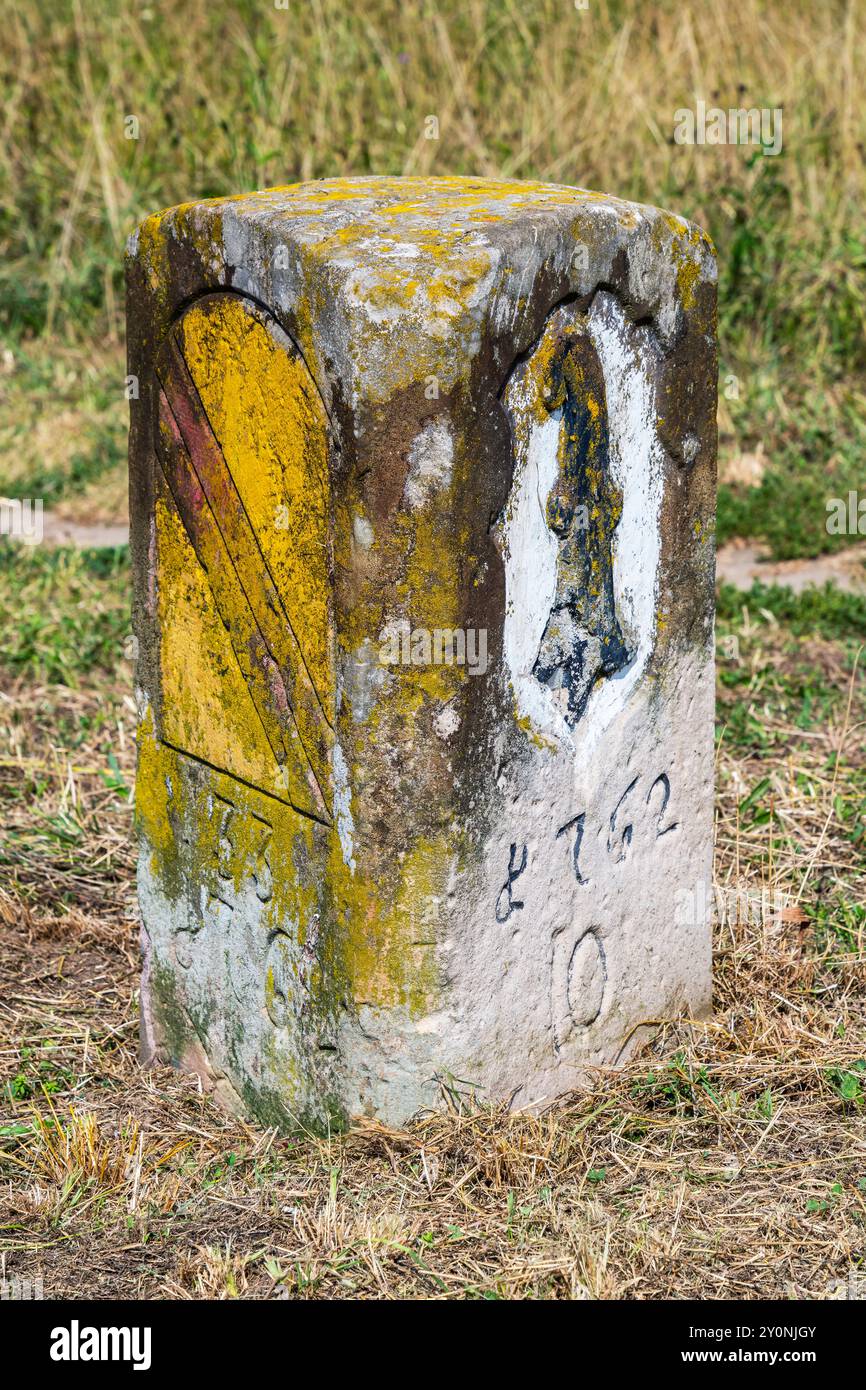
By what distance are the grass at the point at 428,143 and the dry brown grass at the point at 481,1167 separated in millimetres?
3209

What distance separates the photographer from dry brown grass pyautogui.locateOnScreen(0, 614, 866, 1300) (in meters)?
2.07

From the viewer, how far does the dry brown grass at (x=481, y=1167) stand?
6.79 feet

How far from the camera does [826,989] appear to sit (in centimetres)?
280

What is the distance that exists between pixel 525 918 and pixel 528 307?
0.89 meters

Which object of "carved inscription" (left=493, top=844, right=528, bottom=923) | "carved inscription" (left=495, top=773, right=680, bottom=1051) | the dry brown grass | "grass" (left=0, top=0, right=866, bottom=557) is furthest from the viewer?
"grass" (left=0, top=0, right=866, bottom=557)

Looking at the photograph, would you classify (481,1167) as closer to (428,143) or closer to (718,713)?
(718,713)

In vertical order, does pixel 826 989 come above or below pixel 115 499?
below

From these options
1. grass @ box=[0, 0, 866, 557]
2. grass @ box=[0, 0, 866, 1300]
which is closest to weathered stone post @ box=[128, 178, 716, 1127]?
grass @ box=[0, 0, 866, 1300]

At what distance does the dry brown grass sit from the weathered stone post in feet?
0.28

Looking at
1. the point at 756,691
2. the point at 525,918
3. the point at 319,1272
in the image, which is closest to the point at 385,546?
the point at 525,918

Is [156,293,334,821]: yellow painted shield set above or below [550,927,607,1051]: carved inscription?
above

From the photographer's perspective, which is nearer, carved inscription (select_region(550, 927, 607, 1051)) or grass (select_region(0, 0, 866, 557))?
carved inscription (select_region(550, 927, 607, 1051))

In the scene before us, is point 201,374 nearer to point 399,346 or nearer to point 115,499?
point 399,346

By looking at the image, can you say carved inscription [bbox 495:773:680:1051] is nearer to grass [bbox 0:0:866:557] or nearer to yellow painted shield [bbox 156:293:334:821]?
yellow painted shield [bbox 156:293:334:821]
